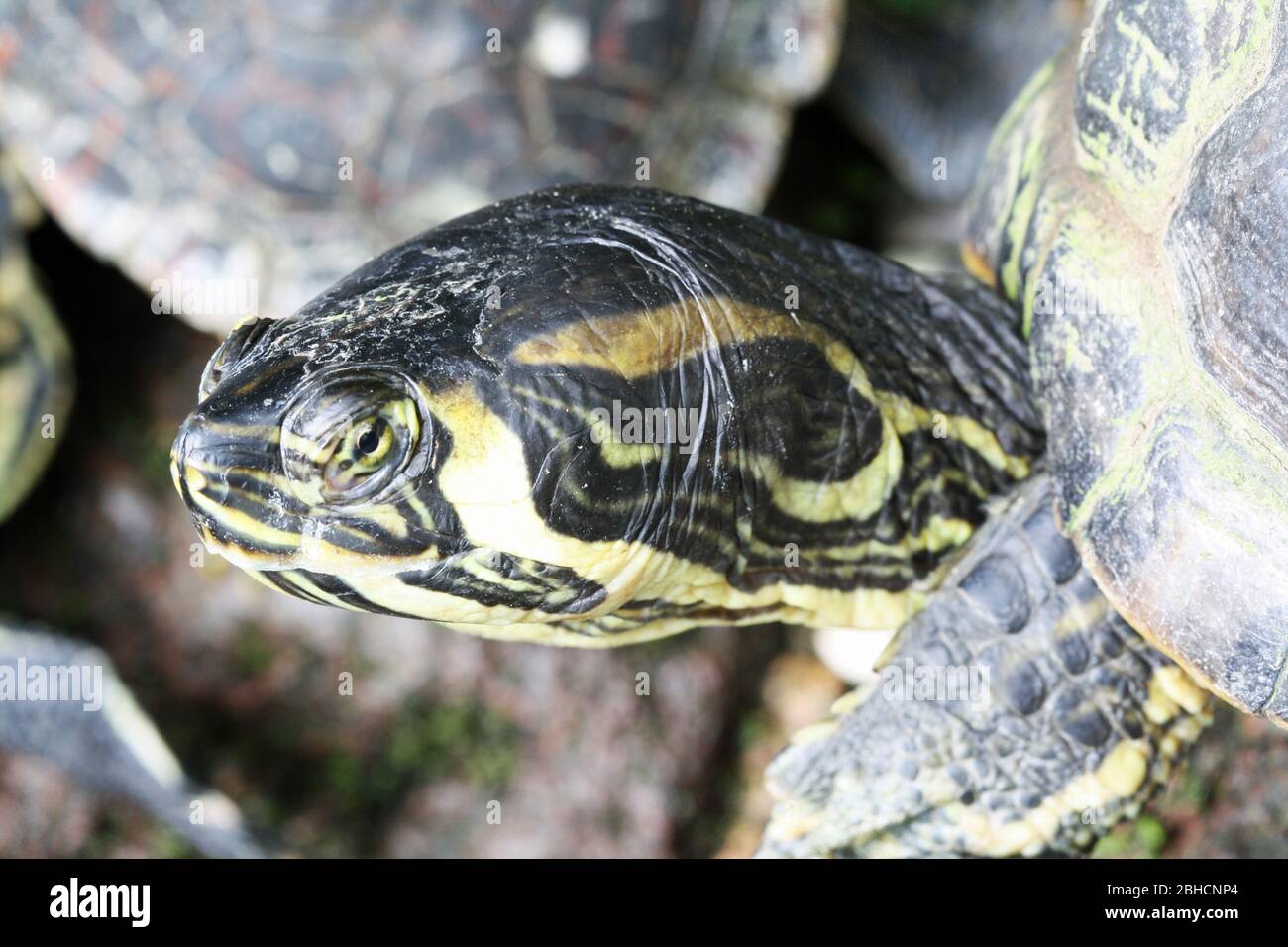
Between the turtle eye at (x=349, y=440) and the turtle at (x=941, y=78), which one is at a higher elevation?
the turtle at (x=941, y=78)

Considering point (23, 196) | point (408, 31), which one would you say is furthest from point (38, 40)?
point (408, 31)

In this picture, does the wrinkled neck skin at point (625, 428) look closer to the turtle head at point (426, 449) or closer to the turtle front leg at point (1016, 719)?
the turtle head at point (426, 449)

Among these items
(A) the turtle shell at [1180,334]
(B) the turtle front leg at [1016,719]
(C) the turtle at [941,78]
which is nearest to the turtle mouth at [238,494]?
(B) the turtle front leg at [1016,719]

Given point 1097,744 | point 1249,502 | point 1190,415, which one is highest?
point 1190,415

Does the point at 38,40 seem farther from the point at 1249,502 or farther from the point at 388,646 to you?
the point at 1249,502

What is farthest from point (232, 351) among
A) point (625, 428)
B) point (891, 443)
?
point (891, 443)

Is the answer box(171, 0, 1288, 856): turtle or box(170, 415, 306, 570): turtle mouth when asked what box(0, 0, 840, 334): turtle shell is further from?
box(170, 415, 306, 570): turtle mouth
